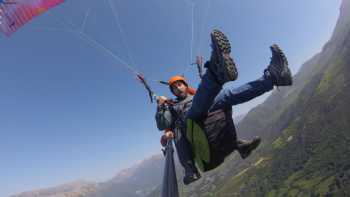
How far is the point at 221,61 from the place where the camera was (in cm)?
380

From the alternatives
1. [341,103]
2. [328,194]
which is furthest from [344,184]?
[341,103]

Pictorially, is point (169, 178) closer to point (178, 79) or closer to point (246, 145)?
point (246, 145)

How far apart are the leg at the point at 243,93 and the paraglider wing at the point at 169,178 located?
163cm

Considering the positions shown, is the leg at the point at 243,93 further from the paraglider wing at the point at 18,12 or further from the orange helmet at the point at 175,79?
the paraglider wing at the point at 18,12

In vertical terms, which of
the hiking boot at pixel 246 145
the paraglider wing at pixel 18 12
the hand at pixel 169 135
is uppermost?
the paraglider wing at pixel 18 12

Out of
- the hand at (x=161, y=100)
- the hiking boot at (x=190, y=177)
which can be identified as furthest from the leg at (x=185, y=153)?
the hand at (x=161, y=100)

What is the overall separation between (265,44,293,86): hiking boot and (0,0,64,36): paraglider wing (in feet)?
25.0

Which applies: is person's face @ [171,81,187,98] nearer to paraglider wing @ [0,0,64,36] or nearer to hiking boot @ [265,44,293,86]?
hiking boot @ [265,44,293,86]

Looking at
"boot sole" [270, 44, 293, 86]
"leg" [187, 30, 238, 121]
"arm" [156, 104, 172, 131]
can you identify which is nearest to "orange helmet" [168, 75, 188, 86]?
"arm" [156, 104, 172, 131]

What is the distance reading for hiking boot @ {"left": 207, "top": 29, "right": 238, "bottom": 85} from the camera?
373 centimetres

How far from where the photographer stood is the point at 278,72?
4.52m

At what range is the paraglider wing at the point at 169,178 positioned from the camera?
5484 millimetres

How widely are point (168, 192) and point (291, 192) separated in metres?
152

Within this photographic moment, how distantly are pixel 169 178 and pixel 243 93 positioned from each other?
2324 mm
